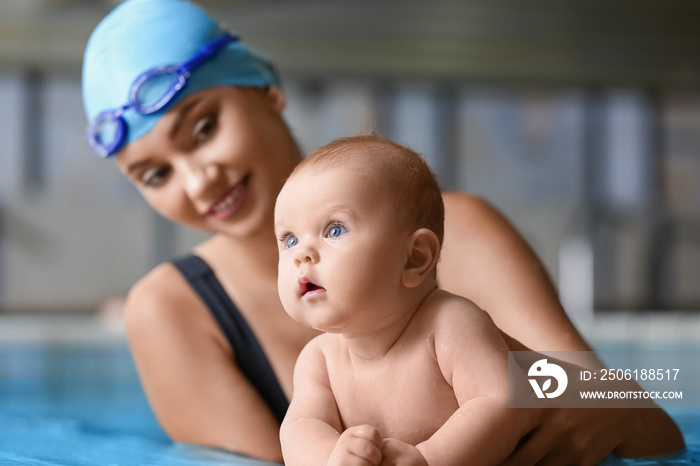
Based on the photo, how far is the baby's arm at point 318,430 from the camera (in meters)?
1.18

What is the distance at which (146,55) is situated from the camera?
2166 millimetres

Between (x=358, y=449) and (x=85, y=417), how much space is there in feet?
11.5

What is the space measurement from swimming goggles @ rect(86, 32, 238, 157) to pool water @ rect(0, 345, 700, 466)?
2.83ft

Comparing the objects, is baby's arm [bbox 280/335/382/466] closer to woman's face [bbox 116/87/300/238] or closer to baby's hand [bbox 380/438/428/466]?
baby's hand [bbox 380/438/428/466]

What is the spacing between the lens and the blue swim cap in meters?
2.16

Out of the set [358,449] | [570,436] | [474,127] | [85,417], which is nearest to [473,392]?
[358,449]

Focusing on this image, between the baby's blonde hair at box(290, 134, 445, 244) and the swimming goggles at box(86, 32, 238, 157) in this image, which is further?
the swimming goggles at box(86, 32, 238, 157)

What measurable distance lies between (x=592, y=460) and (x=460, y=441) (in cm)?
48

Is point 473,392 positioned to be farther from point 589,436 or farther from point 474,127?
point 474,127

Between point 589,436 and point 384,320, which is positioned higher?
point 384,320

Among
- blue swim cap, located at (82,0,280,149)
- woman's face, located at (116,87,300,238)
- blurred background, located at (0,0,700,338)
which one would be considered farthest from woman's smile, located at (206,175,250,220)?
blurred background, located at (0,0,700,338)

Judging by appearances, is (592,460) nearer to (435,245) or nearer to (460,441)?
(460,441)

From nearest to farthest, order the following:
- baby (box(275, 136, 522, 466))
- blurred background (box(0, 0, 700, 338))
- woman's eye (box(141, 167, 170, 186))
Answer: baby (box(275, 136, 522, 466)), woman's eye (box(141, 167, 170, 186)), blurred background (box(0, 0, 700, 338))

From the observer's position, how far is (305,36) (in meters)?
14.6
